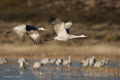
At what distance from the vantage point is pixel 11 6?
44.2m

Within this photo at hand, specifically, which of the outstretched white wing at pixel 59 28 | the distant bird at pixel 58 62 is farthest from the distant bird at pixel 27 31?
the distant bird at pixel 58 62

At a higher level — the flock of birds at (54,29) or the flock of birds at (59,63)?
the flock of birds at (54,29)

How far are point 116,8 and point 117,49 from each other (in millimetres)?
21039

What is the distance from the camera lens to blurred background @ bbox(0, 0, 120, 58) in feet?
77.7

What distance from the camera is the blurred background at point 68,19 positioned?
2369 cm

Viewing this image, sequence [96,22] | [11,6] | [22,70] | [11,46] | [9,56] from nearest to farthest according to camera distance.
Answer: [22,70]
[9,56]
[11,46]
[96,22]
[11,6]

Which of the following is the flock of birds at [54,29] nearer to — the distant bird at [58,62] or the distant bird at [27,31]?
the distant bird at [27,31]

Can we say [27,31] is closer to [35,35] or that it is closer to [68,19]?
[35,35]

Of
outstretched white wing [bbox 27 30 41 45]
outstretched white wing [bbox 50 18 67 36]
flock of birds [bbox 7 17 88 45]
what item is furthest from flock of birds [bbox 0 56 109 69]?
outstretched white wing [bbox 50 18 67 36]

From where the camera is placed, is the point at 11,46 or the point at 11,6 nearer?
the point at 11,46

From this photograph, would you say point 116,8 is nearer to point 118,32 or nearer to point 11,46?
point 118,32

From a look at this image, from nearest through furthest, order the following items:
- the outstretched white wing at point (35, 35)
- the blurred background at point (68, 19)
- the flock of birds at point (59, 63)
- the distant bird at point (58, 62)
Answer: the outstretched white wing at point (35, 35) < the flock of birds at point (59, 63) < the distant bird at point (58, 62) < the blurred background at point (68, 19)

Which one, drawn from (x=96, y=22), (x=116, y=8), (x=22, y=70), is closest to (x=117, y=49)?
(x=22, y=70)

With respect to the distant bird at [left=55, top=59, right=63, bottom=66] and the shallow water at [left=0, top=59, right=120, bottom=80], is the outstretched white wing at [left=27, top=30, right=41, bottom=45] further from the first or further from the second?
the distant bird at [left=55, top=59, right=63, bottom=66]
